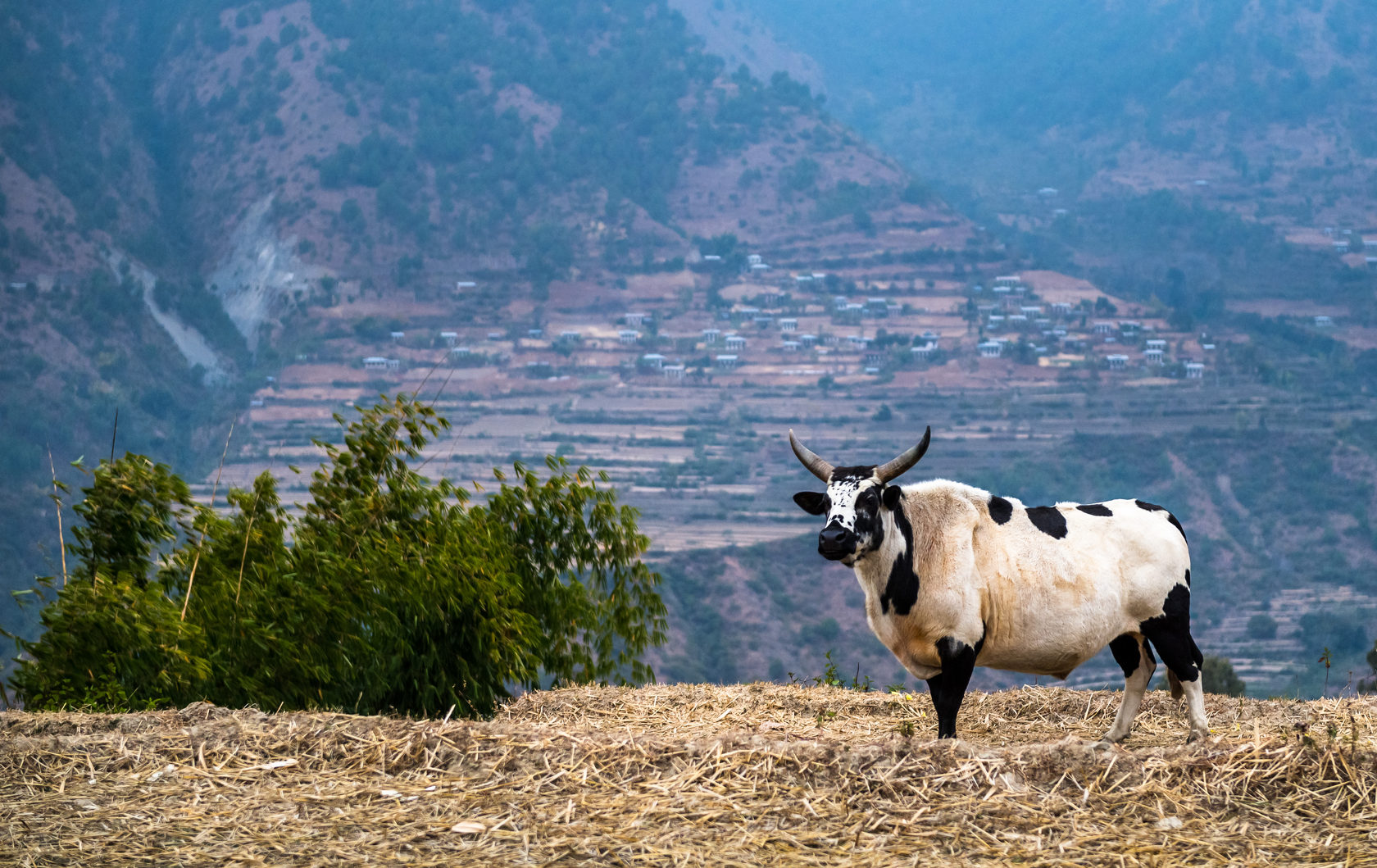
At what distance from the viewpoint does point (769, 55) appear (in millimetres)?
184875

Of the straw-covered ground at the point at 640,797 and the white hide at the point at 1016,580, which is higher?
the white hide at the point at 1016,580

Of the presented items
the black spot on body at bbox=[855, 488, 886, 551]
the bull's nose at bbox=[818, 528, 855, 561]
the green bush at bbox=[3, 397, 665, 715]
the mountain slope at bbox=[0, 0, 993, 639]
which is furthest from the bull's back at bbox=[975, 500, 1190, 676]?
→ the mountain slope at bbox=[0, 0, 993, 639]

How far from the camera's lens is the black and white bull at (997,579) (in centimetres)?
645

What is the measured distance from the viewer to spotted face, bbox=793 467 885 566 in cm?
624

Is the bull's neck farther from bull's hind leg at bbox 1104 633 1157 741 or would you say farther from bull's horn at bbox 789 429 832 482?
bull's hind leg at bbox 1104 633 1157 741

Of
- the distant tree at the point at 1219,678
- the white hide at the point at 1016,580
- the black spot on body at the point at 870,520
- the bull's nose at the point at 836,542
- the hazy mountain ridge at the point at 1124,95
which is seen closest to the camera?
the bull's nose at the point at 836,542

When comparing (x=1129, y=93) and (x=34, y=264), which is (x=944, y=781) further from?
(x=1129, y=93)

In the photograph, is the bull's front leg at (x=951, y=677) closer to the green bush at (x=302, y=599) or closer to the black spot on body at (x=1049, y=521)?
the black spot on body at (x=1049, y=521)

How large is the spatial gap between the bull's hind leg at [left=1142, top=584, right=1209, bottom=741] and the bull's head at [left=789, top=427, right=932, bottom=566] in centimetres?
155

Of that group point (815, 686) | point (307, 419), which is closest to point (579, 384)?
point (307, 419)

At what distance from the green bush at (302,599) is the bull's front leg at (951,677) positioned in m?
3.20

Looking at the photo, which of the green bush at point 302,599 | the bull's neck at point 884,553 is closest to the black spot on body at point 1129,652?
the bull's neck at point 884,553

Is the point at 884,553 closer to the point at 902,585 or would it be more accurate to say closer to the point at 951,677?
the point at 902,585

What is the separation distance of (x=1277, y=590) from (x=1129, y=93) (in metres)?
103
